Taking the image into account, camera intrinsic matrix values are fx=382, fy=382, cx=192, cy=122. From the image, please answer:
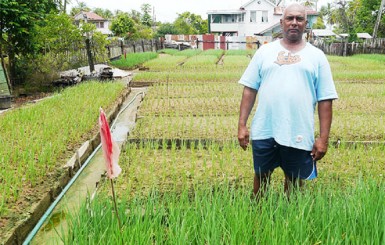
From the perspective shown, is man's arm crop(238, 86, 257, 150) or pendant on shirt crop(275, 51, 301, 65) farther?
man's arm crop(238, 86, 257, 150)

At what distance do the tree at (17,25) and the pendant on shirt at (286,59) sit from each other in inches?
315

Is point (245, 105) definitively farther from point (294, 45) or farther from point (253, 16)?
point (253, 16)

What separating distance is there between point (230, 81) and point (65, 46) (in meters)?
5.40

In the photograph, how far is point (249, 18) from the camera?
42438 millimetres

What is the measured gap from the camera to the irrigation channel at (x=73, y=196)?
295cm

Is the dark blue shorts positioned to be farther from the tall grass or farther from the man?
the tall grass

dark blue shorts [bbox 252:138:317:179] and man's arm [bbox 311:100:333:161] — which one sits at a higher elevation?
man's arm [bbox 311:100:333:161]

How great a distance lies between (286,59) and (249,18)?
41770mm

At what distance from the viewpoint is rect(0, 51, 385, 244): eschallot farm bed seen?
211 centimetres

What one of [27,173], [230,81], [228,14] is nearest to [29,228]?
[27,173]

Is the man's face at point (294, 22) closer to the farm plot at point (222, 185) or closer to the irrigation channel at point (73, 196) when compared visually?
the farm plot at point (222, 185)

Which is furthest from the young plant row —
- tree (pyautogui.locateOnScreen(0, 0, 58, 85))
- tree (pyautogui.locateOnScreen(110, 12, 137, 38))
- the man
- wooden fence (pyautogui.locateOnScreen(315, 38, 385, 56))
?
tree (pyautogui.locateOnScreen(110, 12, 137, 38))

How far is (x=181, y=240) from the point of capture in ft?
6.48

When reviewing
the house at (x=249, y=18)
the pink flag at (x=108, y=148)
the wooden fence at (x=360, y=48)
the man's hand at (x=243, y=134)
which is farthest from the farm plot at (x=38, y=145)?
the house at (x=249, y=18)
